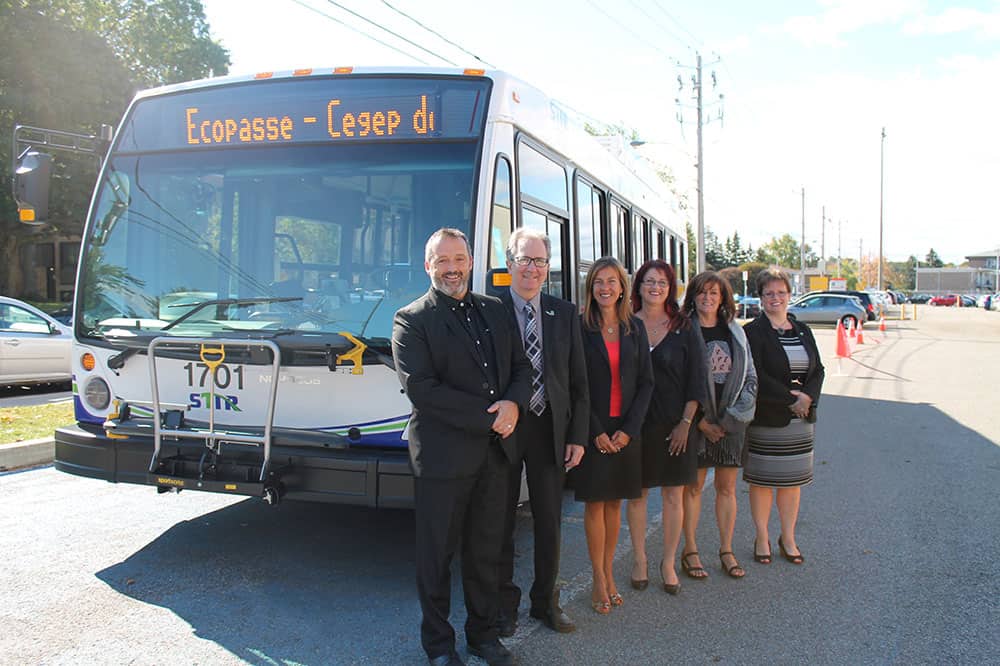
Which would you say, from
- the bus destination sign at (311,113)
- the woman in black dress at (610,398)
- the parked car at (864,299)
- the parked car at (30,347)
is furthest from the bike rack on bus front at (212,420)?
the parked car at (864,299)

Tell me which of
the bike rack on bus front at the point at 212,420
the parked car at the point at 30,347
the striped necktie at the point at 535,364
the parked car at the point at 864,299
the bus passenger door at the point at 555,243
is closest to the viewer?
the striped necktie at the point at 535,364

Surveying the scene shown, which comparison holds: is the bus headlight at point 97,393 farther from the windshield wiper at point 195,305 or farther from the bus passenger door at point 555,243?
the bus passenger door at point 555,243

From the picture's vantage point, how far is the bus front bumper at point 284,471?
443 centimetres

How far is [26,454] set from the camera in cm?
797

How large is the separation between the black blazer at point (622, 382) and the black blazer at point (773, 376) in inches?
44.9

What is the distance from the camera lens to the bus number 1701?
4812mm

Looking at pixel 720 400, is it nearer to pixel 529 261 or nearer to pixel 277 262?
pixel 529 261

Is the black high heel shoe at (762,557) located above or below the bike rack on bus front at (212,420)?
below

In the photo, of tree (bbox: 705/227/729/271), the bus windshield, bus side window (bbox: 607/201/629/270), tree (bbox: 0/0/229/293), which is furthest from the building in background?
the bus windshield

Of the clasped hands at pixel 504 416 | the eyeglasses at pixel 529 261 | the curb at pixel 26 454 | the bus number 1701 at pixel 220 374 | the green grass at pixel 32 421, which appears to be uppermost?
the eyeglasses at pixel 529 261

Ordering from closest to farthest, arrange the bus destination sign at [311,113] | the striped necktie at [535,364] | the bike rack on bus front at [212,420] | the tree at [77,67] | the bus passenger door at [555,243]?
the striped necktie at [535,364] → the bike rack on bus front at [212,420] → the bus destination sign at [311,113] → the bus passenger door at [555,243] → the tree at [77,67]

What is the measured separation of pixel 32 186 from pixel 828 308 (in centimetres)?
3647

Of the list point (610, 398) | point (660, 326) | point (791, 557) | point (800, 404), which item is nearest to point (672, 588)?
point (791, 557)

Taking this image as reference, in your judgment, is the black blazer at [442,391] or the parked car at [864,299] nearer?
the black blazer at [442,391]
